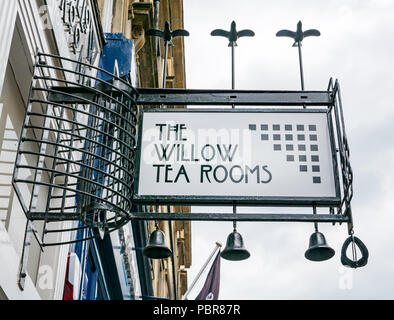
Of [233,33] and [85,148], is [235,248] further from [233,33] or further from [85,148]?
[233,33]

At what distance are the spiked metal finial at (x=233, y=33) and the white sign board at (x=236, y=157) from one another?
1.25 meters

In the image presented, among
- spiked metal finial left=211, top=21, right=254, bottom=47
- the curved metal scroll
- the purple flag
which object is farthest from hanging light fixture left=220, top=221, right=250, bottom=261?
the purple flag

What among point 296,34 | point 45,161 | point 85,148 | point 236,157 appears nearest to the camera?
point 85,148

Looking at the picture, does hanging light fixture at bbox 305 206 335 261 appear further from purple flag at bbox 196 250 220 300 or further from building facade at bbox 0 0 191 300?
purple flag at bbox 196 250 220 300

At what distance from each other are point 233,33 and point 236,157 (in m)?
1.74

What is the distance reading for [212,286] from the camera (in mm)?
12453

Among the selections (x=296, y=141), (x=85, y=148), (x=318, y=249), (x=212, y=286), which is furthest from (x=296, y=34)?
(x=212, y=286)

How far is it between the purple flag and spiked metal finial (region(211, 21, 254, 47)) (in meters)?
7.05

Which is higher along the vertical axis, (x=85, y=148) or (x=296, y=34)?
(x=296, y=34)

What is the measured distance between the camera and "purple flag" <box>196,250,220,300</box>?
12234mm

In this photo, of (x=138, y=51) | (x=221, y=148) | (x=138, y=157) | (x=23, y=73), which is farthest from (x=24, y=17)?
(x=138, y=51)

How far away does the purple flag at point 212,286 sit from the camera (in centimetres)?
1223
